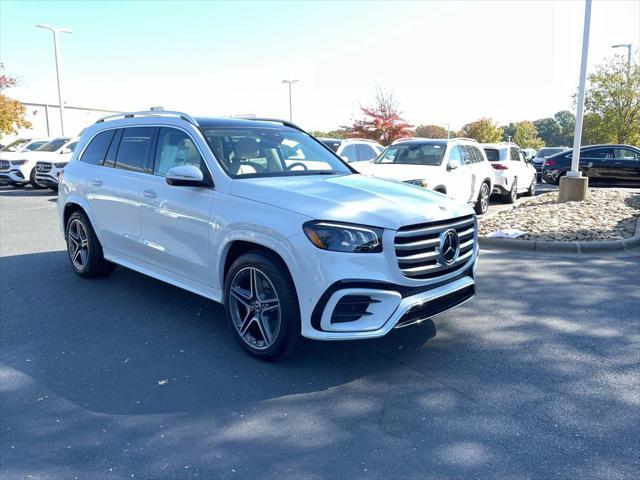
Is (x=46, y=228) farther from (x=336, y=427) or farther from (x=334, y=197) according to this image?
(x=336, y=427)

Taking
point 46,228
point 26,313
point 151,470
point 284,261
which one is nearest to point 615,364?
point 284,261

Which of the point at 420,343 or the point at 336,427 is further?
the point at 420,343

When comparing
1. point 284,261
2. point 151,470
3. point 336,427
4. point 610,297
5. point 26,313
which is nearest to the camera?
point 151,470

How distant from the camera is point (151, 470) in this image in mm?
2791

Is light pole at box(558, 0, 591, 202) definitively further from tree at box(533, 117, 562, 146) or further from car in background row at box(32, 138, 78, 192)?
tree at box(533, 117, 562, 146)

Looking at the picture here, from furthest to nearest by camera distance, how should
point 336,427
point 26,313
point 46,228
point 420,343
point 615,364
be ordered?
point 46,228, point 26,313, point 420,343, point 615,364, point 336,427

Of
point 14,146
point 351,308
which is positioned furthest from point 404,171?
point 14,146

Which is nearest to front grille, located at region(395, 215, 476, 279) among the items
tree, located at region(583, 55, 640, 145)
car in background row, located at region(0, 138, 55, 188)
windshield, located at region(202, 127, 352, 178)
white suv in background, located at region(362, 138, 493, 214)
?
windshield, located at region(202, 127, 352, 178)

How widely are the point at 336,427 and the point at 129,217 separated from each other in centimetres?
329

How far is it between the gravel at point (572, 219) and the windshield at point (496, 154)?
6.92 feet

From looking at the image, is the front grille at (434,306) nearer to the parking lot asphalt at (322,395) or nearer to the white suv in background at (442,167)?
the parking lot asphalt at (322,395)

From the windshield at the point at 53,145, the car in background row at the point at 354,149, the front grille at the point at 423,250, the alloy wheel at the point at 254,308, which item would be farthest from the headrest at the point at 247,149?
the windshield at the point at 53,145

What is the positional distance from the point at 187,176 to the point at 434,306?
7.30 feet

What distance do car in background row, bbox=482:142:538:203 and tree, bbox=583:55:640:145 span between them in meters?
15.6
